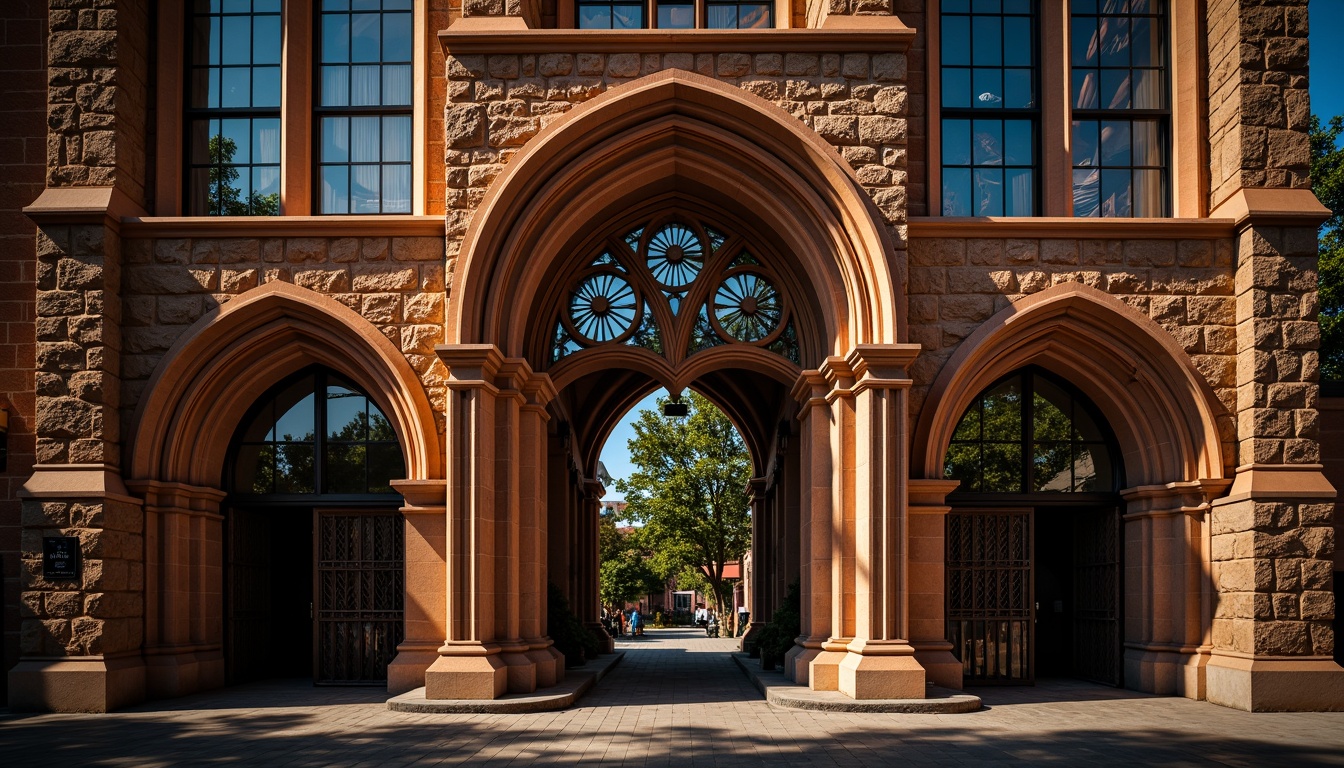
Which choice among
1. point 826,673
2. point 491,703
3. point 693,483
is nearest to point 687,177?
point 826,673

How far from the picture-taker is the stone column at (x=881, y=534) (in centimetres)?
1100

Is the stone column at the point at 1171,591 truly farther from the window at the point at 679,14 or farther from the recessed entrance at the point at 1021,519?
the window at the point at 679,14

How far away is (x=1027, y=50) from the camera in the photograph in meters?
13.5

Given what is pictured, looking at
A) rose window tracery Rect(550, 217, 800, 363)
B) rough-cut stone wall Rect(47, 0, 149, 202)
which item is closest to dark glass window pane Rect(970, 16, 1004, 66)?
rose window tracery Rect(550, 217, 800, 363)

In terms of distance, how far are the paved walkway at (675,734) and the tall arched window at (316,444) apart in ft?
8.40

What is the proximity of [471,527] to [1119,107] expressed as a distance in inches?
357

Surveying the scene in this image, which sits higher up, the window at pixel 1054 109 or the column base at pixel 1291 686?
the window at pixel 1054 109

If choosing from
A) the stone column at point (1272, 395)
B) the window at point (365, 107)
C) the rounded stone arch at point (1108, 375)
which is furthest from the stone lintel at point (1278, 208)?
the window at point (365, 107)

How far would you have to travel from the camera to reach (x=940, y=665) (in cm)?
1195

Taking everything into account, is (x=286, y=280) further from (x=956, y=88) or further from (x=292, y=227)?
(x=956, y=88)

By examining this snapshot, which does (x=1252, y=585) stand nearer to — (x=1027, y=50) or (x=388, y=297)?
(x=1027, y=50)

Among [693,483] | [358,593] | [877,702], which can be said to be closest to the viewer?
[877,702]

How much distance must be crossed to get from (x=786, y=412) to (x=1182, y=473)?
6.08 m

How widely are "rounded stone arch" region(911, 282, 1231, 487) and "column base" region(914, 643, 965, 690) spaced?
1.84 m
